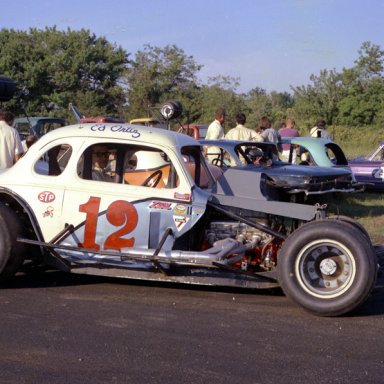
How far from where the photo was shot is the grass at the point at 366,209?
11.2m

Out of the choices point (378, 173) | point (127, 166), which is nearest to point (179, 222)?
point (127, 166)

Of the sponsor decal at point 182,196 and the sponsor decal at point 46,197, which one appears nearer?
the sponsor decal at point 182,196

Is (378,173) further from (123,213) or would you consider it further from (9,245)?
(9,245)

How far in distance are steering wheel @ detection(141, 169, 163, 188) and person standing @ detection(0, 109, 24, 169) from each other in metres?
3.41

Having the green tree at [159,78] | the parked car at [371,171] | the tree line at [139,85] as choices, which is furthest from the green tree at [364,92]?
the parked car at [371,171]

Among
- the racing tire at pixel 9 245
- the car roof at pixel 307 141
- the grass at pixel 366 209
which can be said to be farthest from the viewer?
the car roof at pixel 307 141

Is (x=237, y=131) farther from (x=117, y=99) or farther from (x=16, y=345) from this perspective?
(x=117, y=99)

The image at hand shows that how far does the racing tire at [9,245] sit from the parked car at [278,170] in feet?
13.6

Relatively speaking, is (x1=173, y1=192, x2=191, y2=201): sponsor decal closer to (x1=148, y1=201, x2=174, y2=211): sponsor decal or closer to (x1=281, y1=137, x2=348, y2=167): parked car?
(x1=148, y1=201, x2=174, y2=211): sponsor decal

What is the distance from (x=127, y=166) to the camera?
748cm

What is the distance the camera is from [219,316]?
622 centimetres

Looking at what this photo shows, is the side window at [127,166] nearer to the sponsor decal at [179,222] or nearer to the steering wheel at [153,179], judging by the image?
the steering wheel at [153,179]

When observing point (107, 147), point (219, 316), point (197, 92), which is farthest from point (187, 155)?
point (197, 92)

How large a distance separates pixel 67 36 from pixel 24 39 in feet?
11.4
